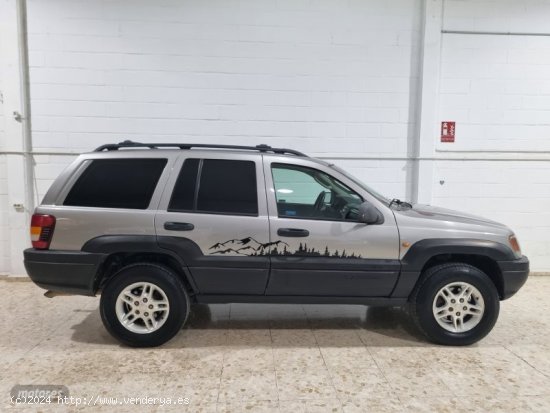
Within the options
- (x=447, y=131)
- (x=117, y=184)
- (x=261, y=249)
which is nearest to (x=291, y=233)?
(x=261, y=249)

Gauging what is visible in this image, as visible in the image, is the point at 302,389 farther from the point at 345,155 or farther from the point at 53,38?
the point at 53,38

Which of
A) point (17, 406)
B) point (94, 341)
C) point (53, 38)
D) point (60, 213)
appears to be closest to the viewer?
point (17, 406)

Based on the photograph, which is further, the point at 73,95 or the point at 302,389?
the point at 73,95

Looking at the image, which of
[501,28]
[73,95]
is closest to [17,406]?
[73,95]

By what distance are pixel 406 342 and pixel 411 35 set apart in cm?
463

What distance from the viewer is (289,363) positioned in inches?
136

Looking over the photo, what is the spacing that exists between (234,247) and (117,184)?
1.25 metres

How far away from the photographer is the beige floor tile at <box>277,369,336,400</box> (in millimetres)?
2973

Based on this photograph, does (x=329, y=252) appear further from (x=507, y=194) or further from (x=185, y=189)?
(x=507, y=194)

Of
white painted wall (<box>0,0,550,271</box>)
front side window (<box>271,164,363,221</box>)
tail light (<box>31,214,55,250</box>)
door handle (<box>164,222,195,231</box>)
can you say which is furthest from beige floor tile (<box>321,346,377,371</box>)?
white painted wall (<box>0,0,550,271</box>)

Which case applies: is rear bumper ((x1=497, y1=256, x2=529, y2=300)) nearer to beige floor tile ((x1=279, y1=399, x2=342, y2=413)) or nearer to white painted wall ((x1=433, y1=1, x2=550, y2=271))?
beige floor tile ((x1=279, y1=399, x2=342, y2=413))

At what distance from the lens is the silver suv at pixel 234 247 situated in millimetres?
3617

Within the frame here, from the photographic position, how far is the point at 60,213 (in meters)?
3.61

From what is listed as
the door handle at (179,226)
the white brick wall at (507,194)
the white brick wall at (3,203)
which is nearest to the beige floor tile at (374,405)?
the door handle at (179,226)
